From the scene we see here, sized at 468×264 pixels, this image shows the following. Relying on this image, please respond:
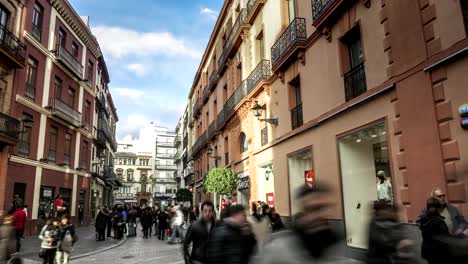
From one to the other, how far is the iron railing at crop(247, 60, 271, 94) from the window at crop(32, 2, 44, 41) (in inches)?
521

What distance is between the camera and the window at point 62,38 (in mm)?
25781

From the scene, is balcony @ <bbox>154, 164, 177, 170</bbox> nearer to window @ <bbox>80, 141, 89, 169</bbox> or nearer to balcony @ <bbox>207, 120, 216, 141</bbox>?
window @ <bbox>80, 141, 89, 169</bbox>

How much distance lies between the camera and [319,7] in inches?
472

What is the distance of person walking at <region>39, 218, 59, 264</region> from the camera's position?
919cm

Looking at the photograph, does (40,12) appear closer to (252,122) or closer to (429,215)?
(252,122)

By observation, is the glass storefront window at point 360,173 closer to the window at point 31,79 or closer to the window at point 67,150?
the window at point 31,79

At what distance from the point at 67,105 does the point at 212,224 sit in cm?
2332

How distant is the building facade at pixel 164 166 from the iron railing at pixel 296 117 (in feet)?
263

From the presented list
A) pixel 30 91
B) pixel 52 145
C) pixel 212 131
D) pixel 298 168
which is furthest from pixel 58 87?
pixel 298 168

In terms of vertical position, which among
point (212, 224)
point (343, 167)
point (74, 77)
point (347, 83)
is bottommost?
point (212, 224)

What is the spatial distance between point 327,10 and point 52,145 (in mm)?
20456

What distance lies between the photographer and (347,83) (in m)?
11.0

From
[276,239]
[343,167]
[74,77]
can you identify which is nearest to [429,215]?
[276,239]

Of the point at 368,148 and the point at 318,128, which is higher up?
the point at 318,128
